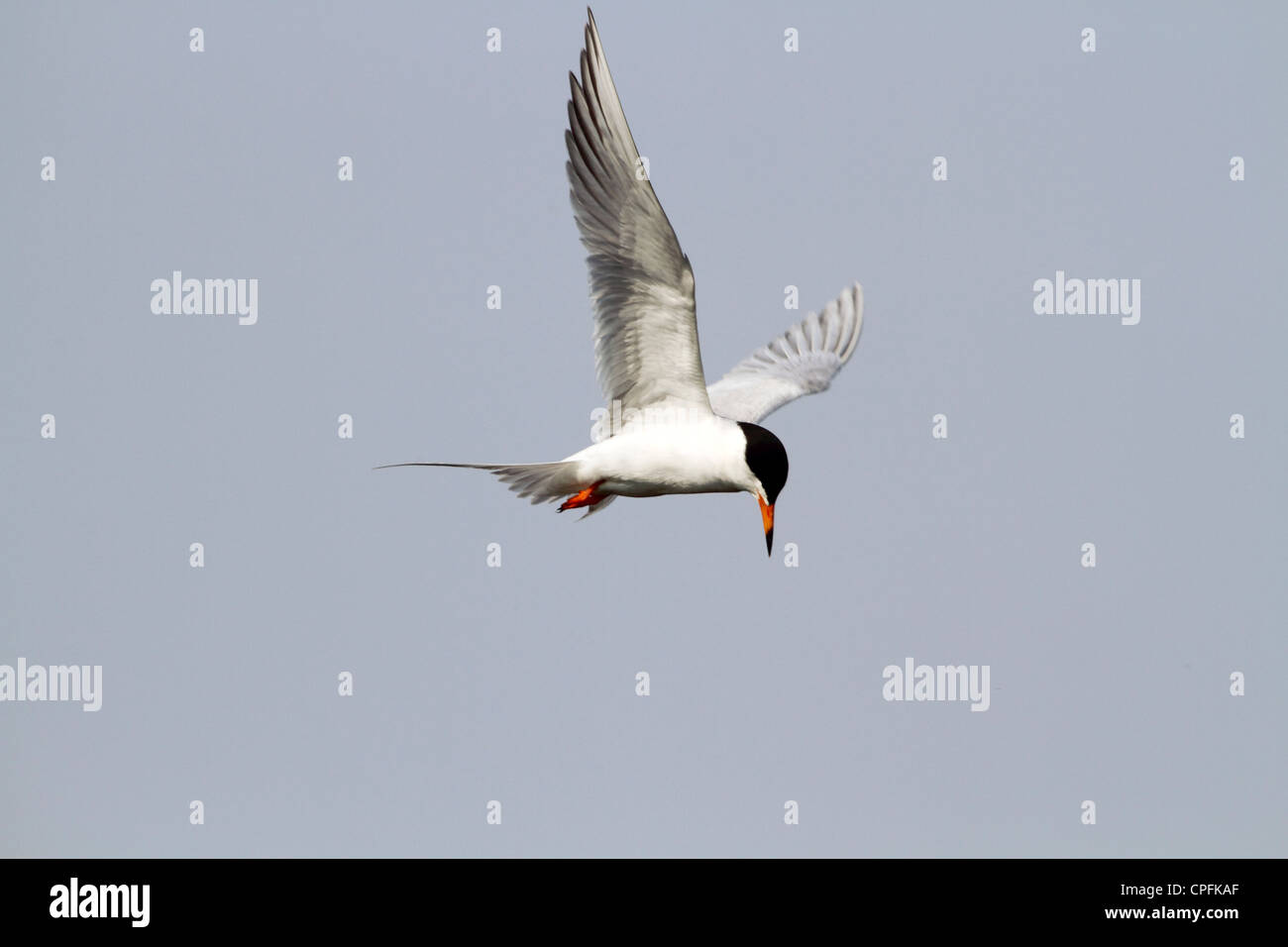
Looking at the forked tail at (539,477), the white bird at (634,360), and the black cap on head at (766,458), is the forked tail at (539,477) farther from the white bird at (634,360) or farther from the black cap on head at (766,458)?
the black cap on head at (766,458)

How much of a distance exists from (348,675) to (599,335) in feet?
25.0

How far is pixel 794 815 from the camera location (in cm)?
1688

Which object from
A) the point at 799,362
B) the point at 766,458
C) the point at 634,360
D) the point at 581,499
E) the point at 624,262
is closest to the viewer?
the point at 624,262

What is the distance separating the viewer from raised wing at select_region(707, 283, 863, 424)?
1512 cm

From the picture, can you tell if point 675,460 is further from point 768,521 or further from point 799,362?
point 799,362

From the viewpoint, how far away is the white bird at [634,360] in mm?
11391

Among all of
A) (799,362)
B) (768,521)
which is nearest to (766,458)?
(768,521)

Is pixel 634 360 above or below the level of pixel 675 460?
above

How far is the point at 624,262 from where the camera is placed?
1187cm

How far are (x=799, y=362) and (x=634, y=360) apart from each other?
358cm

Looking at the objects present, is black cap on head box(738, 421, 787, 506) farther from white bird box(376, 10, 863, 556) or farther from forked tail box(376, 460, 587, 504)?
forked tail box(376, 460, 587, 504)

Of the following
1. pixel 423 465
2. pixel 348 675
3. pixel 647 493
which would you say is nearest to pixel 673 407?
pixel 647 493

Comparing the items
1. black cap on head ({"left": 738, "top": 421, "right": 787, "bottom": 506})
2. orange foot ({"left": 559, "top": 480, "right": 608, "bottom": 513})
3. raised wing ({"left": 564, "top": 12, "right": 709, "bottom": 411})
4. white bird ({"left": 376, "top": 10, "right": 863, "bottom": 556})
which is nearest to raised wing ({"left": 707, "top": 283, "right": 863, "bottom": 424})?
orange foot ({"left": 559, "top": 480, "right": 608, "bottom": 513})

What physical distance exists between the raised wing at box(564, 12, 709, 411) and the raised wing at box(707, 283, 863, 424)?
2489 mm
